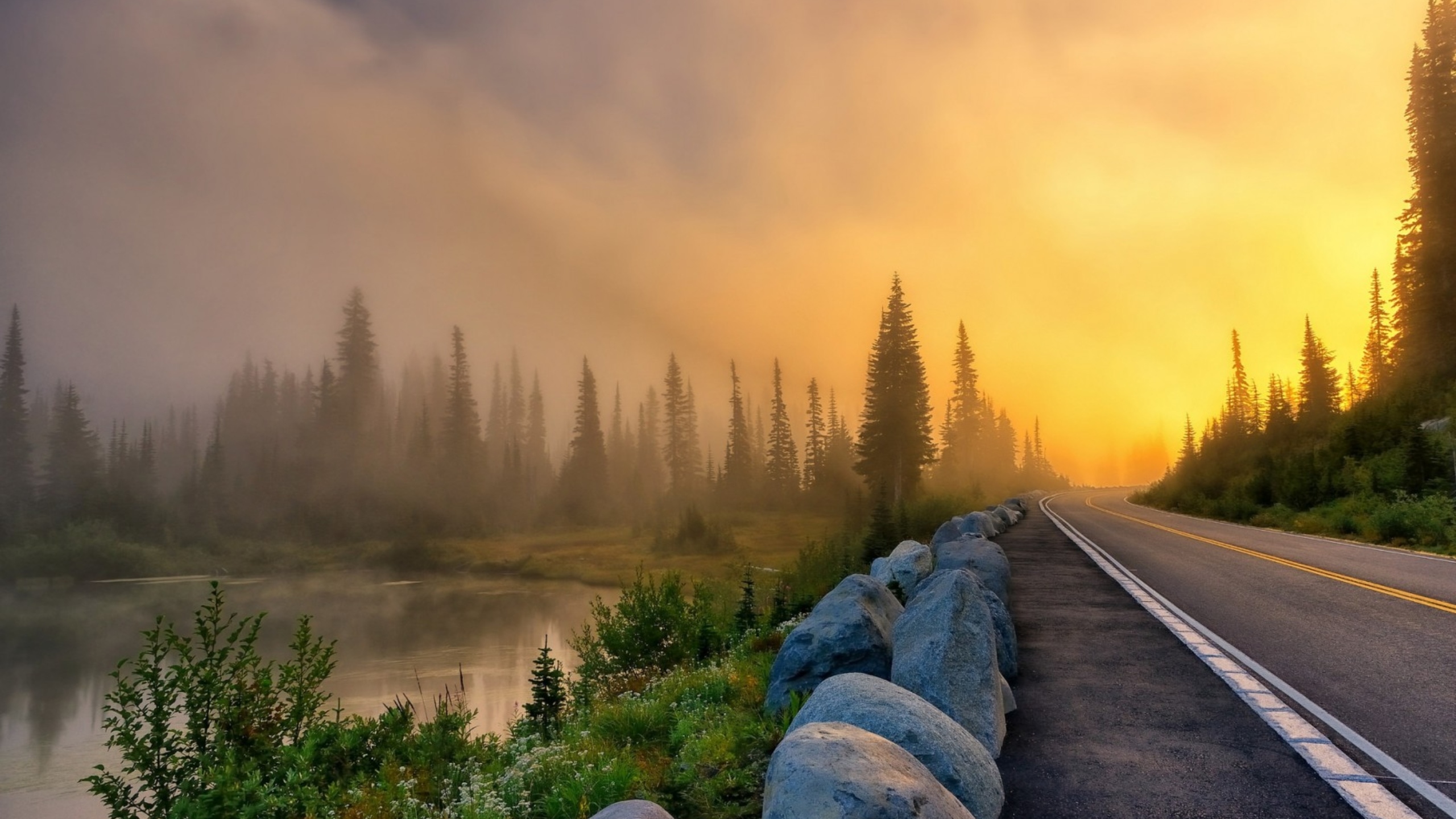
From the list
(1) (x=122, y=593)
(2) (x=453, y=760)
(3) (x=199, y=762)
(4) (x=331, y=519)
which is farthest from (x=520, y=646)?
(4) (x=331, y=519)

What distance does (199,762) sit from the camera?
6973mm

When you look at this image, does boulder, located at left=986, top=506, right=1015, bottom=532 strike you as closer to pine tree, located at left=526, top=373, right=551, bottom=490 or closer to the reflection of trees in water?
the reflection of trees in water

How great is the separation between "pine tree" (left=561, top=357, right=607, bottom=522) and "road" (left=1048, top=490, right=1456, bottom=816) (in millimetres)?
74367

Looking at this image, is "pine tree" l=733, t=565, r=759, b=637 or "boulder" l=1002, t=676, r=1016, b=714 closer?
"boulder" l=1002, t=676, r=1016, b=714

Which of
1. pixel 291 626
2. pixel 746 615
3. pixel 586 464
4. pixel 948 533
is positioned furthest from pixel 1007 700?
pixel 586 464

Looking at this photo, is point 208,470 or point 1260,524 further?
point 208,470

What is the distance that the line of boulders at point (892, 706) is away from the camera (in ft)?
10.9

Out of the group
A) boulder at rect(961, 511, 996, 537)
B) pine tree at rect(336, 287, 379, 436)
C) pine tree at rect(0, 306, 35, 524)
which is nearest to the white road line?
boulder at rect(961, 511, 996, 537)

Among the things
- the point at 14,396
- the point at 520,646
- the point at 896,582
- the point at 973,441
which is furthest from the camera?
the point at 973,441

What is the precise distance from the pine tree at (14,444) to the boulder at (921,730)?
93.1 m

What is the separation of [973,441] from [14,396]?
107 meters

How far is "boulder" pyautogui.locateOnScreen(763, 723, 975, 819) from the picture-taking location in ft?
10.4

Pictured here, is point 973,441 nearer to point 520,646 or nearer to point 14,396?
point 520,646

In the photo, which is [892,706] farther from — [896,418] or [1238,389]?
[1238,389]
